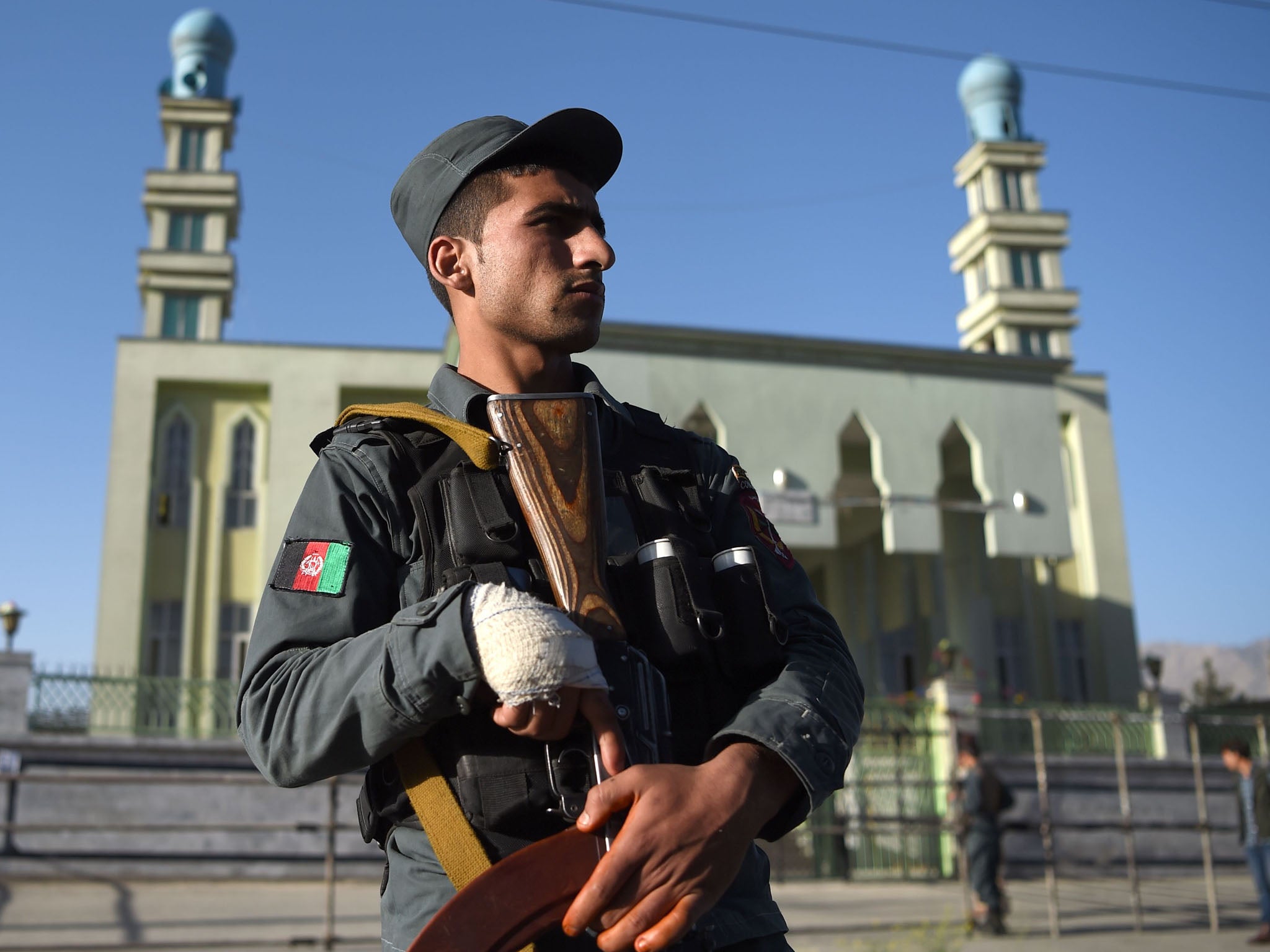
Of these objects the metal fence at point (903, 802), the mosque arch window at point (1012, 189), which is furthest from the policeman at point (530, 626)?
the mosque arch window at point (1012, 189)

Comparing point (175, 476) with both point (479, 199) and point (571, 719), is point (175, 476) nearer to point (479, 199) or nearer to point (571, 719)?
point (479, 199)

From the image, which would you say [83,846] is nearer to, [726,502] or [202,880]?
[202,880]

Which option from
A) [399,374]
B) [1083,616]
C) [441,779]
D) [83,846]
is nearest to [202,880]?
[83,846]

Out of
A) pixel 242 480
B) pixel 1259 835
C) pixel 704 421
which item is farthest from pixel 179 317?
pixel 1259 835

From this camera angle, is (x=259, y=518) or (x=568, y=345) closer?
(x=568, y=345)

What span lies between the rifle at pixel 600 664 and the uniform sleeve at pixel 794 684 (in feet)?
0.48

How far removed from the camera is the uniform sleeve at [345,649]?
4.88 feet

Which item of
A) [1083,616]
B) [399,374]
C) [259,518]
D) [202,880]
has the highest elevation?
[399,374]

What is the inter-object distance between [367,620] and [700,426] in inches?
815

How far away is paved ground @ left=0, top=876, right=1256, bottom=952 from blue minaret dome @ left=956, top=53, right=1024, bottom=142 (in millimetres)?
26431

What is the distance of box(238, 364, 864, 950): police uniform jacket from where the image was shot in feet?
4.93

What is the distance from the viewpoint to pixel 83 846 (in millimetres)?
14977

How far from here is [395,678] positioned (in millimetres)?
1494

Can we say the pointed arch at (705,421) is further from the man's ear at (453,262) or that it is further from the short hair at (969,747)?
the man's ear at (453,262)
